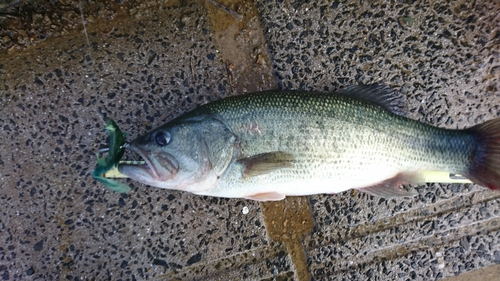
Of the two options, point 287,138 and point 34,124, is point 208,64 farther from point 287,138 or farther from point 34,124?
point 34,124

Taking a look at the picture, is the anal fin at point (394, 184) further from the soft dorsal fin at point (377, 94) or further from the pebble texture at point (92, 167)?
the pebble texture at point (92, 167)

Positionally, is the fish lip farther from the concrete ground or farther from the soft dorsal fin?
the soft dorsal fin

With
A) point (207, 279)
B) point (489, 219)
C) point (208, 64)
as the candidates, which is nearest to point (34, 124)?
point (208, 64)

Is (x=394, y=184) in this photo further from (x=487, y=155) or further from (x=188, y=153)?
(x=188, y=153)

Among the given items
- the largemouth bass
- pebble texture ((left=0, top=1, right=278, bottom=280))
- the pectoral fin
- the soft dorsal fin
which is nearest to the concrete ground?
pebble texture ((left=0, top=1, right=278, bottom=280))

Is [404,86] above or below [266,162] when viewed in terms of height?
above

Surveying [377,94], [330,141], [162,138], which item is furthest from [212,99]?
[377,94]
